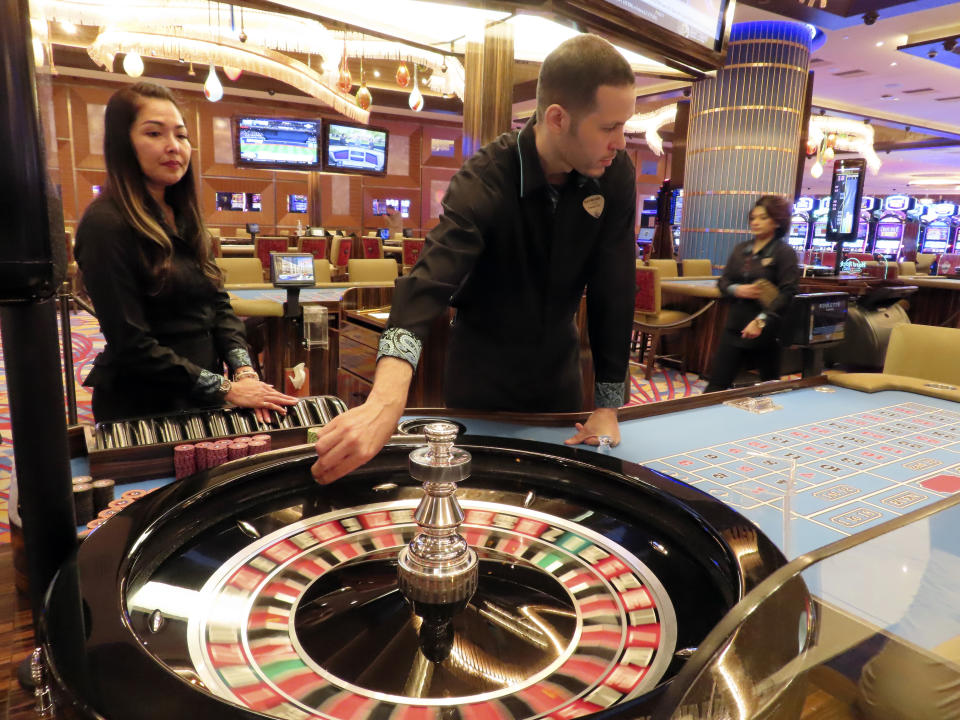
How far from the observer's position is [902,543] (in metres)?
0.36

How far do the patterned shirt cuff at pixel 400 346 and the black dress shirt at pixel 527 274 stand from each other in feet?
0.38

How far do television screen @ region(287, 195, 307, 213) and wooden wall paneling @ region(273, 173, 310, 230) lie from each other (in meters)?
0.05

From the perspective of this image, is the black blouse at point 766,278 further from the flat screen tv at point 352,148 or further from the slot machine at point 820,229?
the slot machine at point 820,229

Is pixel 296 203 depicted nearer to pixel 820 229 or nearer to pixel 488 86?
pixel 488 86

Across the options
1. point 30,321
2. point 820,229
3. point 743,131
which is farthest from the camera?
point 820,229

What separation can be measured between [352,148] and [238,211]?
4346 mm

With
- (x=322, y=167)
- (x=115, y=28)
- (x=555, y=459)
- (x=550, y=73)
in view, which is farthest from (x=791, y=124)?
(x=555, y=459)

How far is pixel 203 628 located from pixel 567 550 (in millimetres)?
363

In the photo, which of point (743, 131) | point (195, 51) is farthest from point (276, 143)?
point (743, 131)

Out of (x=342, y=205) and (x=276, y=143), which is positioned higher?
(x=276, y=143)

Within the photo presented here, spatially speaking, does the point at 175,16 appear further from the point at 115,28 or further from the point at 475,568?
the point at 475,568

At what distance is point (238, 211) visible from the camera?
11.8m

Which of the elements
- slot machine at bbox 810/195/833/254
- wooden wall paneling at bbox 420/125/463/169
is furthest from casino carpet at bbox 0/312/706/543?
slot machine at bbox 810/195/833/254

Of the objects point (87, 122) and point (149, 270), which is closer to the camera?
point (149, 270)
